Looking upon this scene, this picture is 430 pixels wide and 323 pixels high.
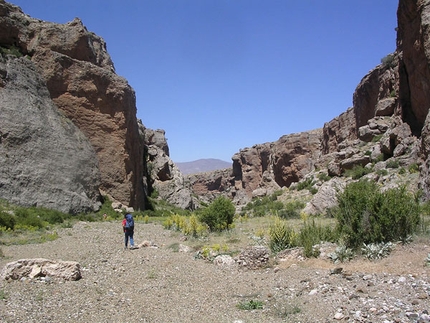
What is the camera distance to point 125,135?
2794 centimetres

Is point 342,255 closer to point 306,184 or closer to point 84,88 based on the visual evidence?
point 84,88

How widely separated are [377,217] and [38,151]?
62.6ft

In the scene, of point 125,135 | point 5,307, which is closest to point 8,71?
point 125,135

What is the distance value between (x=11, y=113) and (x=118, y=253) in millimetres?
14087

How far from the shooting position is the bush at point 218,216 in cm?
1591

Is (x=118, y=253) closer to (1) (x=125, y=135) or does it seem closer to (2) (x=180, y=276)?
(2) (x=180, y=276)

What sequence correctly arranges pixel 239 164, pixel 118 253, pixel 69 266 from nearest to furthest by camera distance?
pixel 69 266, pixel 118 253, pixel 239 164

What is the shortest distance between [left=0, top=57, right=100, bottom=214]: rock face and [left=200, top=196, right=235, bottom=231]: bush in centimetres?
978

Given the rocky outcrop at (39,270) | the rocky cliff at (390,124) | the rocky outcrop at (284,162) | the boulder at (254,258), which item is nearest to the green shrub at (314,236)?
the boulder at (254,258)

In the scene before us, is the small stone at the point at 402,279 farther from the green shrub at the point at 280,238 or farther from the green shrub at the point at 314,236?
the green shrub at the point at 280,238

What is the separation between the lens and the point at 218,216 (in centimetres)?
1605

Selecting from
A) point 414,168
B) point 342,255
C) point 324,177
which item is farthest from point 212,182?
point 342,255

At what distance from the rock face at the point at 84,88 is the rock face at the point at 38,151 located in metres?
1.02

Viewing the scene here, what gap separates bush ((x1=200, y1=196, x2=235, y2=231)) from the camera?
15.9 m
